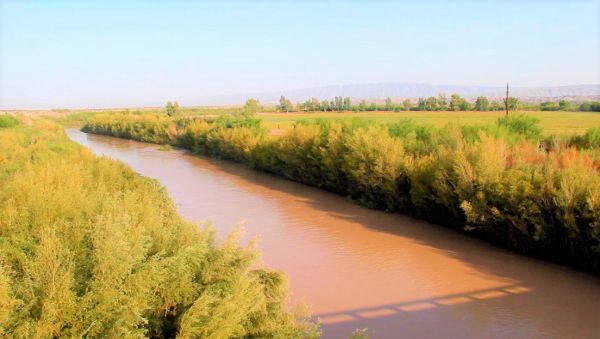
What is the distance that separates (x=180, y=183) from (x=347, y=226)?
11.8 m

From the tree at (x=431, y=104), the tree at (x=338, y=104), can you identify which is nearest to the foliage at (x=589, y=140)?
the tree at (x=431, y=104)

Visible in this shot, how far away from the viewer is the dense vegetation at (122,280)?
3.73 meters

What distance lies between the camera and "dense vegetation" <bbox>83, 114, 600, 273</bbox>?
11602 mm

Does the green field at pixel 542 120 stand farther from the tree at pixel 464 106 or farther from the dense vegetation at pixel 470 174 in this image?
the tree at pixel 464 106

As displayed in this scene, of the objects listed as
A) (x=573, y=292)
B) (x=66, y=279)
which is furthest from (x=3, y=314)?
(x=573, y=292)

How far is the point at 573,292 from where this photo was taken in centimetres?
1050

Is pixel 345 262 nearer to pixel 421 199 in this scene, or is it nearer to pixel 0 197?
pixel 421 199

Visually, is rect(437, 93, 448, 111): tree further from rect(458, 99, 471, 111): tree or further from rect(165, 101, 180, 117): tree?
rect(165, 101, 180, 117): tree

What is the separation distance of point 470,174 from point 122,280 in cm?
1169

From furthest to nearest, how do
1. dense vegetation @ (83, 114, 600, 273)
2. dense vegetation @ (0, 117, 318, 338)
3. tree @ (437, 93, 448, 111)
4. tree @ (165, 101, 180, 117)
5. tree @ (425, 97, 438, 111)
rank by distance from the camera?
1. tree @ (165, 101, 180, 117)
2. tree @ (425, 97, 438, 111)
3. tree @ (437, 93, 448, 111)
4. dense vegetation @ (83, 114, 600, 273)
5. dense vegetation @ (0, 117, 318, 338)

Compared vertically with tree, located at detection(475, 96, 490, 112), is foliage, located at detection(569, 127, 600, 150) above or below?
below

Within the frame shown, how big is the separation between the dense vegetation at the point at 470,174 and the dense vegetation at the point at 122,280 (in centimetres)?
880

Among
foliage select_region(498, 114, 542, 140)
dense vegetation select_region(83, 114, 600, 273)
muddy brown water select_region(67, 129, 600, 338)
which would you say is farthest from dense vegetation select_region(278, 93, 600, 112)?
muddy brown water select_region(67, 129, 600, 338)

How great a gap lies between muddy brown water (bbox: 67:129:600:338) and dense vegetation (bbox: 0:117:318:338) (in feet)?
2.83
